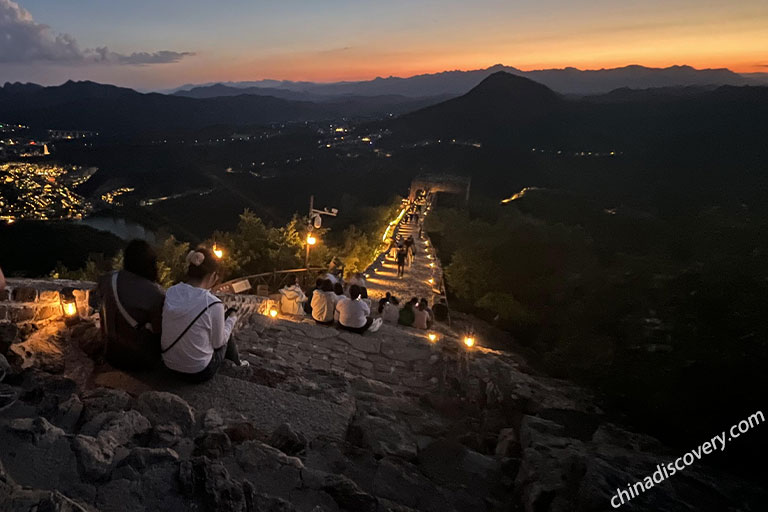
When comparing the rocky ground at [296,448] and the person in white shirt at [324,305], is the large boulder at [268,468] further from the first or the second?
the person in white shirt at [324,305]

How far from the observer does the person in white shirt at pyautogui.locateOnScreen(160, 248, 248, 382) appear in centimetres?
364

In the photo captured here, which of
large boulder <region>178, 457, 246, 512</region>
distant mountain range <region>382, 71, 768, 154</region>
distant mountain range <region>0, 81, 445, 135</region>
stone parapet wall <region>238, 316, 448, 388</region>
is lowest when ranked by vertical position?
stone parapet wall <region>238, 316, 448, 388</region>

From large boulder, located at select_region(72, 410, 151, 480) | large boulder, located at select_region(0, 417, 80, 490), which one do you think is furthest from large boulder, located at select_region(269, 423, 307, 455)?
large boulder, located at select_region(0, 417, 80, 490)

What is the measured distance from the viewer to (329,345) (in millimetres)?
6805

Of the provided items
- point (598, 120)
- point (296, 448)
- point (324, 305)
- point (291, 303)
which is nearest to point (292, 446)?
point (296, 448)

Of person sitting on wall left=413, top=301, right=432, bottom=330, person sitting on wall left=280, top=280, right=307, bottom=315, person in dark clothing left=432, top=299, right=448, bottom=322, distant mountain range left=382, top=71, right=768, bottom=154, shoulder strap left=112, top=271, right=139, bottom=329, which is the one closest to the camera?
shoulder strap left=112, top=271, right=139, bottom=329

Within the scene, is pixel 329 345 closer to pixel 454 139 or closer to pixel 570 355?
pixel 570 355

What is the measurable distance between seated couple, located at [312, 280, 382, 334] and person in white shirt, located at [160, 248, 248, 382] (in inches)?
132

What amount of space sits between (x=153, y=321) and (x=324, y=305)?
13.3ft

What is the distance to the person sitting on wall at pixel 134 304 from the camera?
11.8ft

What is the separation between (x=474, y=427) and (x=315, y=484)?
97.1 inches

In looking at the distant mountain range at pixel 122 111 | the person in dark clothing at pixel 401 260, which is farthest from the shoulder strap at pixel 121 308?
the distant mountain range at pixel 122 111

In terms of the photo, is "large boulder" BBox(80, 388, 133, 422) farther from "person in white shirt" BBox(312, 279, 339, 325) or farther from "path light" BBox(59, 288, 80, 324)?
"person in white shirt" BBox(312, 279, 339, 325)

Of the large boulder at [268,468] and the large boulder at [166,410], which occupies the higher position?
the large boulder at [166,410]
